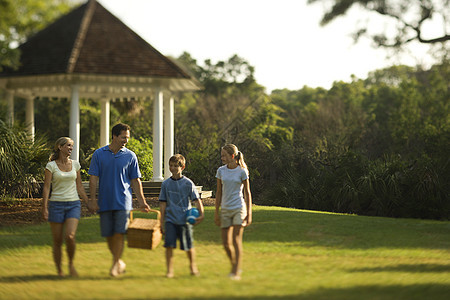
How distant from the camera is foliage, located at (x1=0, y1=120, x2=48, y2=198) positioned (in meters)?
13.9

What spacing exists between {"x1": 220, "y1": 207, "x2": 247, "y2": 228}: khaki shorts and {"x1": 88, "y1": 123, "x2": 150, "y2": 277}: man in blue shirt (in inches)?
38.5

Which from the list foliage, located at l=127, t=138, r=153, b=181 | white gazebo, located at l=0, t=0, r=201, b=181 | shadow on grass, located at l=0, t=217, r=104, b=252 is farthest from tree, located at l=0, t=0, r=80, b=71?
shadow on grass, located at l=0, t=217, r=104, b=252

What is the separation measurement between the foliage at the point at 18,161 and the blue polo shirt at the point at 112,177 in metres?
8.00

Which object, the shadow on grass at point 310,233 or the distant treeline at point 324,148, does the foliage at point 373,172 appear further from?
the shadow on grass at point 310,233

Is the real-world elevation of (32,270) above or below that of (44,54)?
below

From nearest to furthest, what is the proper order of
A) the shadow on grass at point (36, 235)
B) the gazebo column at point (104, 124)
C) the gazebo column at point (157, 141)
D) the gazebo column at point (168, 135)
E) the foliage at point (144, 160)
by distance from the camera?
the shadow on grass at point (36, 235)
the gazebo column at point (157, 141)
the gazebo column at point (168, 135)
the foliage at point (144, 160)
the gazebo column at point (104, 124)

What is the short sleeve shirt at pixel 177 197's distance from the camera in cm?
646

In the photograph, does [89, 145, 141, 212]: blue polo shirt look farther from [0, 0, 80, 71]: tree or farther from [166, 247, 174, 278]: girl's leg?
[0, 0, 80, 71]: tree

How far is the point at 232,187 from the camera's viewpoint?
6.67m

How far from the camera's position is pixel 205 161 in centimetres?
2097

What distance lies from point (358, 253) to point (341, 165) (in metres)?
10.8

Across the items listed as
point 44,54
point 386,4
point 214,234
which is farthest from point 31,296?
point 386,4

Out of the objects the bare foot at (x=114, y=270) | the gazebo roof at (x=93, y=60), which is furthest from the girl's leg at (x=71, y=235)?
the gazebo roof at (x=93, y=60)

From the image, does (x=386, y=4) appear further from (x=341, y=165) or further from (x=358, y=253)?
(x=358, y=253)
